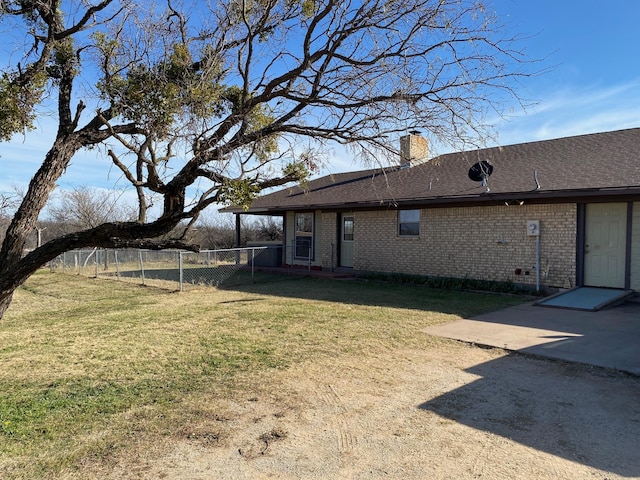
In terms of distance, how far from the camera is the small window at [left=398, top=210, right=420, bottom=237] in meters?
13.4

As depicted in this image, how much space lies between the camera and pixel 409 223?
44.6ft

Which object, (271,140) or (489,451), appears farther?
(271,140)

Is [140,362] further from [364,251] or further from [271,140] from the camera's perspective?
[364,251]

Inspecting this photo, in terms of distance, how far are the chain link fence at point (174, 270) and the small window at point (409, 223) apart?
15.2 feet

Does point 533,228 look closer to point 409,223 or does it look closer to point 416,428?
point 409,223

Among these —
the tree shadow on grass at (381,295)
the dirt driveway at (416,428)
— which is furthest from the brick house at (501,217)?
the dirt driveway at (416,428)

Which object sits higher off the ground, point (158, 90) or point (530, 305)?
point (158, 90)

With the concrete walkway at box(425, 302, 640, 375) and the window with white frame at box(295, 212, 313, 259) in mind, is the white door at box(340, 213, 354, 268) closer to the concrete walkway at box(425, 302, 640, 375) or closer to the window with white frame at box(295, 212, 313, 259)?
the window with white frame at box(295, 212, 313, 259)

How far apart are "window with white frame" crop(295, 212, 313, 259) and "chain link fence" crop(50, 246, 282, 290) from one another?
1126 millimetres

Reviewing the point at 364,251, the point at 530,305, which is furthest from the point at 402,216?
the point at 530,305

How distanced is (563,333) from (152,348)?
6054mm

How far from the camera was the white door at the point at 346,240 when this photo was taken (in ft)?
50.4

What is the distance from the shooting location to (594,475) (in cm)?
276

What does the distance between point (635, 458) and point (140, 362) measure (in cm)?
484
